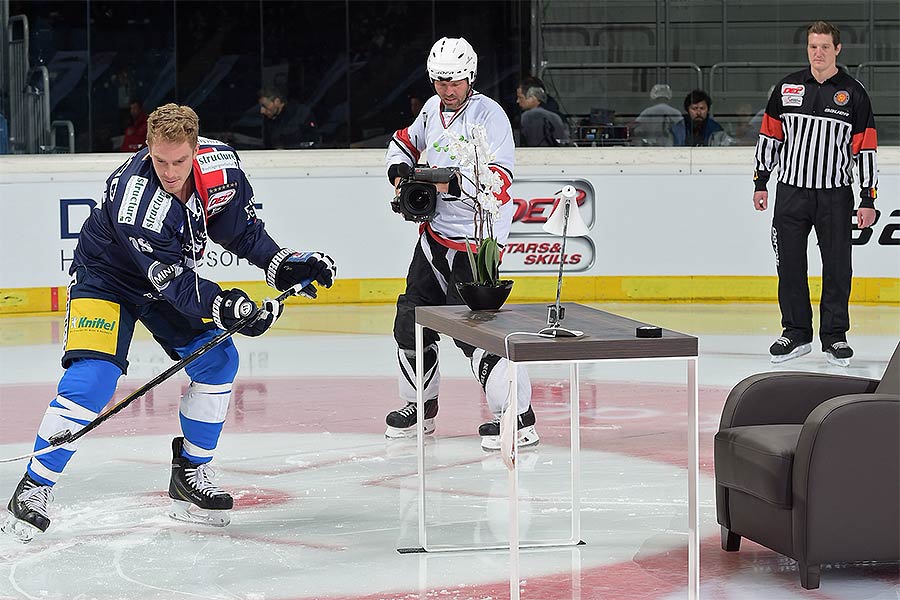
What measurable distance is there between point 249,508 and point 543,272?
5.12 metres

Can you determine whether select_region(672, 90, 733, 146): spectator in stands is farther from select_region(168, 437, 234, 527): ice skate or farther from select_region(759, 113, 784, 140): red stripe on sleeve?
select_region(168, 437, 234, 527): ice skate

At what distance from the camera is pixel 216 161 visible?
12.7ft

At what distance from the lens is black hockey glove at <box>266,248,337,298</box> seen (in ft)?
13.2

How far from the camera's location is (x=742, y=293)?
30.5 feet

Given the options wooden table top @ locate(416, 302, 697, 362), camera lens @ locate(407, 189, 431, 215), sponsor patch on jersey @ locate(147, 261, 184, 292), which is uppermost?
camera lens @ locate(407, 189, 431, 215)

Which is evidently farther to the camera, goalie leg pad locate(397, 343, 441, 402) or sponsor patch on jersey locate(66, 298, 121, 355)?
goalie leg pad locate(397, 343, 441, 402)

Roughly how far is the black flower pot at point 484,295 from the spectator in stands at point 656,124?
6.50m

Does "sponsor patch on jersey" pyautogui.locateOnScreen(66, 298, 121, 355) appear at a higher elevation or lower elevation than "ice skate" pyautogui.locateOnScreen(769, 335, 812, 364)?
higher

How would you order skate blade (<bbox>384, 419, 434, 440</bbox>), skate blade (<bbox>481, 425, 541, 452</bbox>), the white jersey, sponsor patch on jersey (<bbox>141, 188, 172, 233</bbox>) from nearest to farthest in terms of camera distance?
sponsor patch on jersey (<bbox>141, 188, 172, 233</bbox>) < the white jersey < skate blade (<bbox>481, 425, 541, 452</bbox>) < skate blade (<bbox>384, 419, 434, 440</bbox>)

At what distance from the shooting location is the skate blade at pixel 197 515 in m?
4.07

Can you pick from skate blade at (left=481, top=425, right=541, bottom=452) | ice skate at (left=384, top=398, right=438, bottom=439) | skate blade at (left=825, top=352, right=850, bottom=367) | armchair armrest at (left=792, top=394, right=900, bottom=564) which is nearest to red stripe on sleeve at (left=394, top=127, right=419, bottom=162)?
ice skate at (left=384, top=398, right=438, bottom=439)

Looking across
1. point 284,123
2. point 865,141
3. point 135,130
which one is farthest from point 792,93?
point 135,130

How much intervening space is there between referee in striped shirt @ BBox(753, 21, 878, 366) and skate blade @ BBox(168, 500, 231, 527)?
358cm

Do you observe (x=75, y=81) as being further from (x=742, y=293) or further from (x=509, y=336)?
(x=509, y=336)
